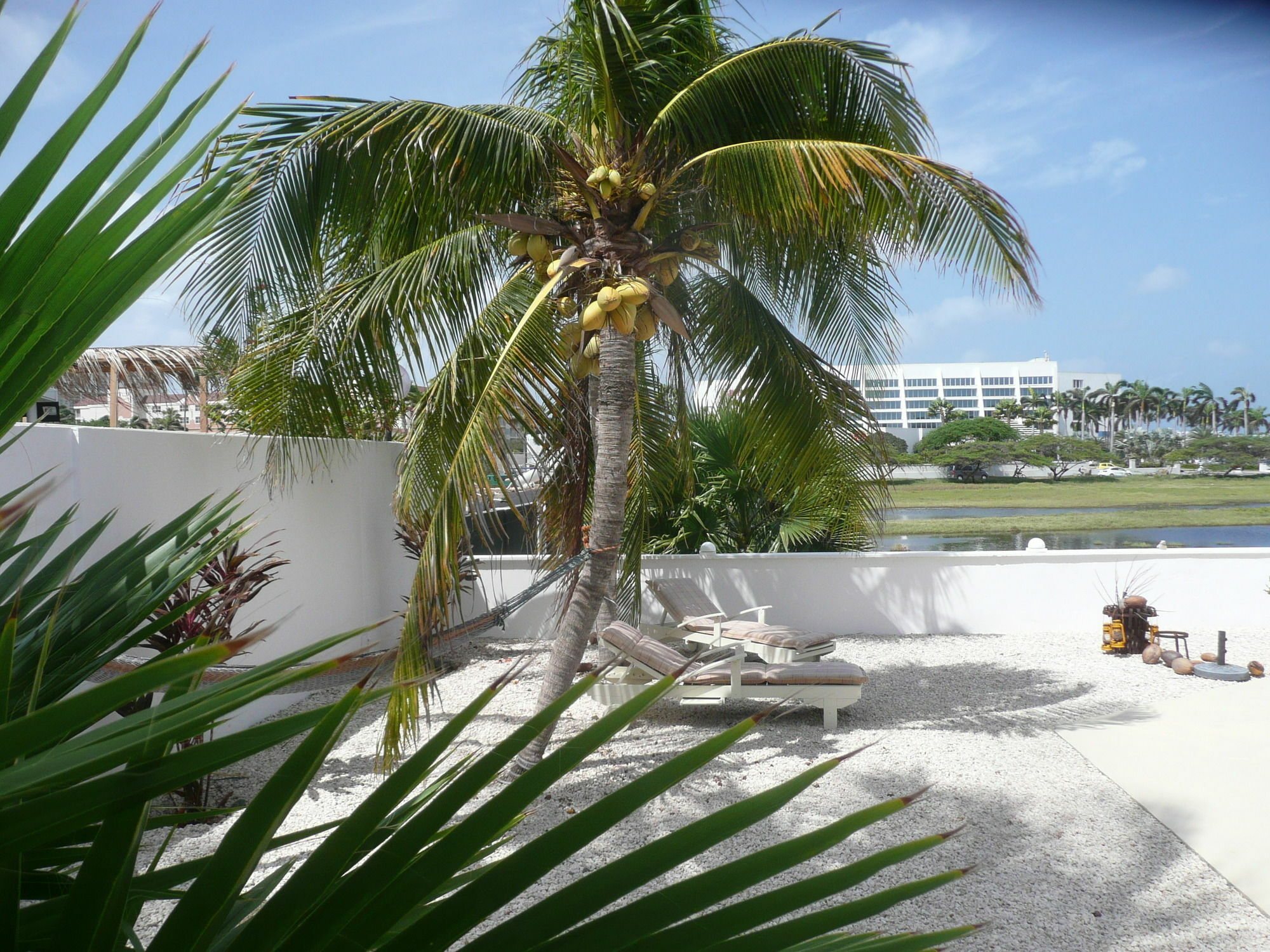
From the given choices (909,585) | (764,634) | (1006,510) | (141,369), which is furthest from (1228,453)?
(141,369)

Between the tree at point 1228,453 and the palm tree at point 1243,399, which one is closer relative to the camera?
the tree at point 1228,453

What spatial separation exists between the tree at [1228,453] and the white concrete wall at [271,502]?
13.3 meters

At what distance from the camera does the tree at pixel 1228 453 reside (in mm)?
14438

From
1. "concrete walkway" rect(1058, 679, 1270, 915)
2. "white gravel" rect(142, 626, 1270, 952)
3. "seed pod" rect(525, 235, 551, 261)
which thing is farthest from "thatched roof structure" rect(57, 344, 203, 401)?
"concrete walkway" rect(1058, 679, 1270, 915)

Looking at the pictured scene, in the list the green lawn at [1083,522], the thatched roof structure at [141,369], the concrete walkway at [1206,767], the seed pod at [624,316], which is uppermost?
the thatched roof structure at [141,369]

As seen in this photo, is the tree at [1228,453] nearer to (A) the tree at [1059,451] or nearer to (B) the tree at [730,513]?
(A) the tree at [1059,451]

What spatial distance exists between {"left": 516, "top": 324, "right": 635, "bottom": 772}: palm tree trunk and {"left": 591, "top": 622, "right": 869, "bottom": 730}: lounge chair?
2.22ft

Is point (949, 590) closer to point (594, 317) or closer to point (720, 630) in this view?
point (720, 630)

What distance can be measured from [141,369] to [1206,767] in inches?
464

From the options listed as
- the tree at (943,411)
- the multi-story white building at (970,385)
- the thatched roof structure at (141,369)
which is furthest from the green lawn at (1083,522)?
the thatched roof structure at (141,369)

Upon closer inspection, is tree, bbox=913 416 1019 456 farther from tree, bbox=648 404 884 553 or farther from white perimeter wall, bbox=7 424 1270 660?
white perimeter wall, bbox=7 424 1270 660

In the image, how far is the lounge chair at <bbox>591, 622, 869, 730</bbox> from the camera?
241 inches

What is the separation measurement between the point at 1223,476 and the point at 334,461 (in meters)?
14.2

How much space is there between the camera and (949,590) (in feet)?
30.6
